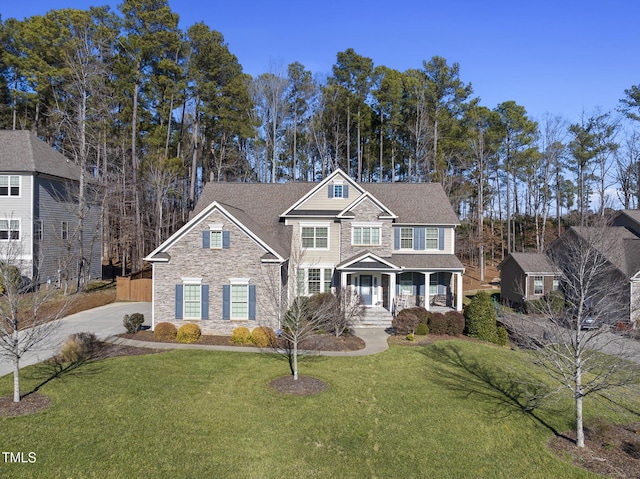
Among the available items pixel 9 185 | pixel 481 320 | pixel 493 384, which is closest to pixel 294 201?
pixel 481 320

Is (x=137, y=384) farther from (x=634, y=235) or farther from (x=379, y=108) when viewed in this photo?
(x=379, y=108)

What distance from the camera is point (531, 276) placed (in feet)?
98.3

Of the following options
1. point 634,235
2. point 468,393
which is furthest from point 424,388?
point 634,235

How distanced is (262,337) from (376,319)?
753cm

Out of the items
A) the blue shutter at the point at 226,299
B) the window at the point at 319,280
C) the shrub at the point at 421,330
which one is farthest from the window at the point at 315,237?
the shrub at the point at 421,330

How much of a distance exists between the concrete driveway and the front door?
40.2 ft

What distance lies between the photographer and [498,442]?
10.4m

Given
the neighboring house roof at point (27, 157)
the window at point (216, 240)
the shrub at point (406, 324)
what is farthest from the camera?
the neighboring house roof at point (27, 157)

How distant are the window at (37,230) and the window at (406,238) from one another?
23.9 m

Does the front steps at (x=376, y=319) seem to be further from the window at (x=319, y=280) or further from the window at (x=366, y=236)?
the window at (x=366, y=236)

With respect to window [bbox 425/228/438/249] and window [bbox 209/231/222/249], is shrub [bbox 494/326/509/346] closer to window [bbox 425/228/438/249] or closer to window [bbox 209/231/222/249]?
window [bbox 425/228/438/249]

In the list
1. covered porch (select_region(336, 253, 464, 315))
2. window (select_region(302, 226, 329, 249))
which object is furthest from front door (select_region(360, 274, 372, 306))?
window (select_region(302, 226, 329, 249))

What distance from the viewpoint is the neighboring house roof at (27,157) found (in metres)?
27.0

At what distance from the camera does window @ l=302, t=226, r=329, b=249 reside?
25500mm
